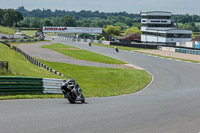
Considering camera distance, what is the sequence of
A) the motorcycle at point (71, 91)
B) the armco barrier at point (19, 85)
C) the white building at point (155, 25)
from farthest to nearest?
the white building at point (155, 25), the armco barrier at point (19, 85), the motorcycle at point (71, 91)

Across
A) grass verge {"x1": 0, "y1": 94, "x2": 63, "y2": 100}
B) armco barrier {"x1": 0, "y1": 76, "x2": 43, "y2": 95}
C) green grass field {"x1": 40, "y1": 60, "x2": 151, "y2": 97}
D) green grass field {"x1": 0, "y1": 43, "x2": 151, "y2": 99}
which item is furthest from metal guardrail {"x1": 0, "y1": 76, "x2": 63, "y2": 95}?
green grass field {"x1": 40, "y1": 60, "x2": 151, "y2": 97}

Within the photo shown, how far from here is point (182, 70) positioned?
44.1 metres

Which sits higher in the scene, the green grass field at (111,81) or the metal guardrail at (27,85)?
the metal guardrail at (27,85)

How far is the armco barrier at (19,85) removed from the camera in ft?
61.5

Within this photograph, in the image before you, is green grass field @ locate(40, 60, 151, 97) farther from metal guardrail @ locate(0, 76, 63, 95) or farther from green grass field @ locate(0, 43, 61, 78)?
metal guardrail @ locate(0, 76, 63, 95)

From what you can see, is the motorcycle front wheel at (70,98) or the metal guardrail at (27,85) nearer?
the motorcycle front wheel at (70,98)

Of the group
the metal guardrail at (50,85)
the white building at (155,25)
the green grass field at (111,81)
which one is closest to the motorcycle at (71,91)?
the metal guardrail at (50,85)

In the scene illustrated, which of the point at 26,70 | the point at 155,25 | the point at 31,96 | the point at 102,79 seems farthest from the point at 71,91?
the point at 155,25

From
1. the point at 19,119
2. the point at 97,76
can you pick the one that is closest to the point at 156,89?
the point at 97,76

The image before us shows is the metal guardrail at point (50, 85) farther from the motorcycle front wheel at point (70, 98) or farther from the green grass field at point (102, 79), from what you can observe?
the motorcycle front wheel at point (70, 98)

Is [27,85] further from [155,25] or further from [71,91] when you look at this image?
[155,25]

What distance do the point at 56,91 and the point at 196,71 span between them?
26224 millimetres

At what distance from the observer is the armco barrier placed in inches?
738

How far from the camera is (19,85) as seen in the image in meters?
19.6
